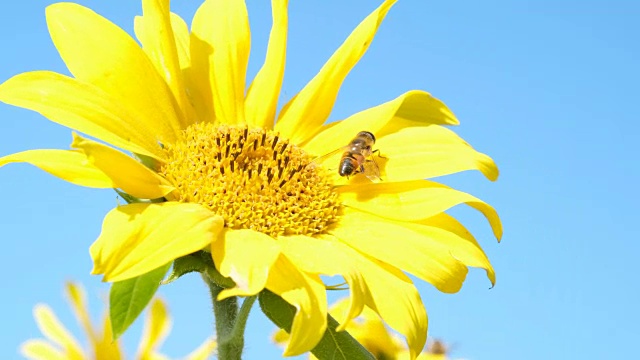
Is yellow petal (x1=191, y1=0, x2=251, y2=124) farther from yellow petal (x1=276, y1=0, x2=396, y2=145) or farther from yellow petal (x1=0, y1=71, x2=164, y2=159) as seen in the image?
yellow petal (x1=0, y1=71, x2=164, y2=159)

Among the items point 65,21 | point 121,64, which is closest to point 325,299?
point 121,64

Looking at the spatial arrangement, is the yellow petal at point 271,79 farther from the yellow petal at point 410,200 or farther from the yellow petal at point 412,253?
the yellow petal at point 412,253

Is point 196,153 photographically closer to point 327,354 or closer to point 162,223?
point 162,223

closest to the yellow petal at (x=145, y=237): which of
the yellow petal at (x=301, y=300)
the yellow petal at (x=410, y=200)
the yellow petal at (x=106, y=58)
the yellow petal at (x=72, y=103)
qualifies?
the yellow petal at (x=301, y=300)

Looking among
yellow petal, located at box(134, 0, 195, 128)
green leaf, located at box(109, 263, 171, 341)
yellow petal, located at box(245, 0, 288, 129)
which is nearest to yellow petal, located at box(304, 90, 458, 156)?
yellow petal, located at box(245, 0, 288, 129)

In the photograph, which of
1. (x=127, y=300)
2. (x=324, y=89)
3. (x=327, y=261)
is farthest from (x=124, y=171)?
(x=324, y=89)

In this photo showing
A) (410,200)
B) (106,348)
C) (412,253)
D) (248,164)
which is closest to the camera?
(412,253)

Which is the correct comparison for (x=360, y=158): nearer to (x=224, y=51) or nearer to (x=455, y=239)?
(x=455, y=239)
